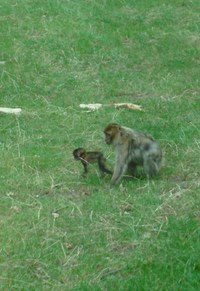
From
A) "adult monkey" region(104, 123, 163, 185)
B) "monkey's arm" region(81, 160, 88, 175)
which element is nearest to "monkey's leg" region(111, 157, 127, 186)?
"adult monkey" region(104, 123, 163, 185)

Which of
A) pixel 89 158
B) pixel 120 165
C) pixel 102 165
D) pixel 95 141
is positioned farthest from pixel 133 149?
pixel 95 141

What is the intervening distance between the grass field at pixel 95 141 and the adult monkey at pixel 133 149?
8.1 inches

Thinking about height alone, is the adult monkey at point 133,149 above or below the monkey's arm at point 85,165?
above

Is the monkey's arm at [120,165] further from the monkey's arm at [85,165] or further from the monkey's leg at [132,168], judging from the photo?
the monkey's arm at [85,165]

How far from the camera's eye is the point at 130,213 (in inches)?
352

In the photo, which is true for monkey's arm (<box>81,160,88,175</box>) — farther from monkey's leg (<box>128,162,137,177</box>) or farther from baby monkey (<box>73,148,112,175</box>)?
monkey's leg (<box>128,162,137,177</box>)

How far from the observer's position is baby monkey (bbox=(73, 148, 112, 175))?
397 inches

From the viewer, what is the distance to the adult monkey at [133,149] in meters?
10.0

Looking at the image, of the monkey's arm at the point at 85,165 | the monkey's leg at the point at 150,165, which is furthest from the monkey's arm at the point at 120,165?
the monkey's arm at the point at 85,165

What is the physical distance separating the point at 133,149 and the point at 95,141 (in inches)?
52.3

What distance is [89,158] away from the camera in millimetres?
10148

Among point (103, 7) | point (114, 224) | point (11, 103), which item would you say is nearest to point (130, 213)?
point (114, 224)

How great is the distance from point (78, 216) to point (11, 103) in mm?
4285

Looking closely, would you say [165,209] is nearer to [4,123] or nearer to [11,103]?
[4,123]
